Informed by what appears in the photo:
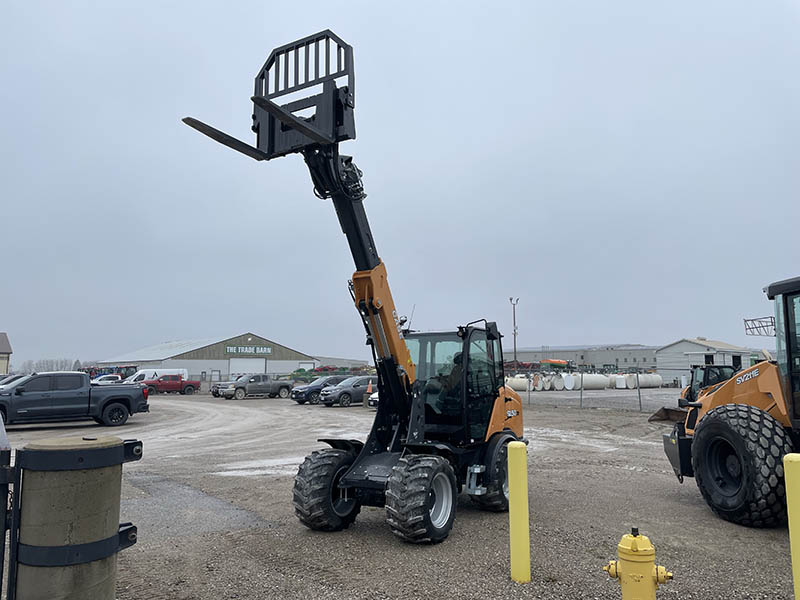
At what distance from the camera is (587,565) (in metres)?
5.48

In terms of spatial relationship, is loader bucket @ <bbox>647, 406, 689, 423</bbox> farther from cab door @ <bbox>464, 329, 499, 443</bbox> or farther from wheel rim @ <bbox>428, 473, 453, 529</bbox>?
wheel rim @ <bbox>428, 473, 453, 529</bbox>

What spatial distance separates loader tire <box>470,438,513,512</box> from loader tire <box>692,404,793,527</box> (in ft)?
7.51

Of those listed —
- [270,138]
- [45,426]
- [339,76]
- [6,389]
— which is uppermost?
[339,76]

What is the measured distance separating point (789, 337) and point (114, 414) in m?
Result: 19.4

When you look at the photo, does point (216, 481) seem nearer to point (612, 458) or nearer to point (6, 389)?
point (612, 458)

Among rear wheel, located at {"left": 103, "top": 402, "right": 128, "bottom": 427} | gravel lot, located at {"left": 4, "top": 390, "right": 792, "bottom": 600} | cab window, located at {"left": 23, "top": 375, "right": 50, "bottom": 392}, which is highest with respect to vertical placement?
cab window, located at {"left": 23, "top": 375, "right": 50, "bottom": 392}

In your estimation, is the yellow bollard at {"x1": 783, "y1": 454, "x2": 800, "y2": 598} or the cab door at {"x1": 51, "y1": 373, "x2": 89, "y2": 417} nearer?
the yellow bollard at {"x1": 783, "y1": 454, "x2": 800, "y2": 598}

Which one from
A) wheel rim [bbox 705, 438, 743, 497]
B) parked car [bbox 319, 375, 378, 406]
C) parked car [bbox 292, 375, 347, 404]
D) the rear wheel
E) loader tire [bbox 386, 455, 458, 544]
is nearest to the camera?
loader tire [bbox 386, 455, 458, 544]

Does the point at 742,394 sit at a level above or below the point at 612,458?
above

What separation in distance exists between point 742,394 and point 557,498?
9.05ft

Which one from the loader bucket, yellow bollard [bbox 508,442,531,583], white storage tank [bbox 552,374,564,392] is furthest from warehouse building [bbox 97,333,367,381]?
yellow bollard [bbox 508,442,531,583]

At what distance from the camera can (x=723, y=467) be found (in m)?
7.11

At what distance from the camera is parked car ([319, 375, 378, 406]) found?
30.1 meters

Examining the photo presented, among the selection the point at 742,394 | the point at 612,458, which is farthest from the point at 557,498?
the point at 612,458
